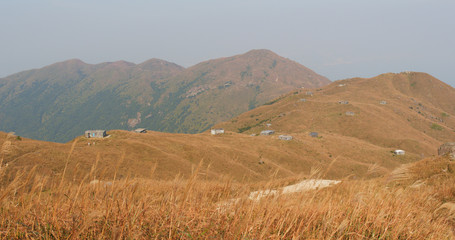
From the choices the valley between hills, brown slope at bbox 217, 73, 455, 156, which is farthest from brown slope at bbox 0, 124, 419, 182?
brown slope at bbox 217, 73, 455, 156

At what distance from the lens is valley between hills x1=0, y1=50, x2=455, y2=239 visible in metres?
2.73

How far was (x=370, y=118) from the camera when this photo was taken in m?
108

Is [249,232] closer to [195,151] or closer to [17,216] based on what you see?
[17,216]

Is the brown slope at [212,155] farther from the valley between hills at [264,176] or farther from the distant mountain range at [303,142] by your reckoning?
the valley between hills at [264,176]

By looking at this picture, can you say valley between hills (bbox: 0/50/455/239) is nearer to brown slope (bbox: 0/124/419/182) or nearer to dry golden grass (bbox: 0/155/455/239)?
dry golden grass (bbox: 0/155/455/239)

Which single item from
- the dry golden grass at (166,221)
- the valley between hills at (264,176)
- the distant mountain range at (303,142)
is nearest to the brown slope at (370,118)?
the distant mountain range at (303,142)

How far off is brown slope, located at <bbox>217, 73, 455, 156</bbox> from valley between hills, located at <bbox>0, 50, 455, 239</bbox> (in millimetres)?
747

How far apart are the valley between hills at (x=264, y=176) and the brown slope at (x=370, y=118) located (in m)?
0.75

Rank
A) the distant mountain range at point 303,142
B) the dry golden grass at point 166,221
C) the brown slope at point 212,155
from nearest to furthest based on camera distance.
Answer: the dry golden grass at point 166,221, the brown slope at point 212,155, the distant mountain range at point 303,142

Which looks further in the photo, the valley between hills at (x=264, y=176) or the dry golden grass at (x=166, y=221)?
the valley between hills at (x=264, y=176)

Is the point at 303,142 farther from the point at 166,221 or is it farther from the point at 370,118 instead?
the point at 166,221

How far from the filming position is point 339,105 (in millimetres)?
121875

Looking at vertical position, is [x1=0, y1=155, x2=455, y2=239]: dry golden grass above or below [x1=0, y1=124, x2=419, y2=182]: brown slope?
above

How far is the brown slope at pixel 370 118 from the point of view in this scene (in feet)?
320
